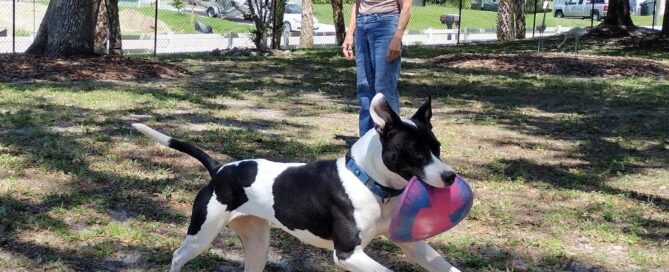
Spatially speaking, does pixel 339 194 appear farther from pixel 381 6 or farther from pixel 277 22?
pixel 277 22

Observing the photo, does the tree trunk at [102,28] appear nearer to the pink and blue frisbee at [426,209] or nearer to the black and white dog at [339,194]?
the black and white dog at [339,194]

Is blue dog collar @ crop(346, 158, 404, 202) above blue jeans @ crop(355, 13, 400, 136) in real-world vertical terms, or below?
below

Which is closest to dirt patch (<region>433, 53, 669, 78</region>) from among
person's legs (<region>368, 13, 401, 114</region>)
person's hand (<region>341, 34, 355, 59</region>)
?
person's hand (<region>341, 34, 355, 59</region>)

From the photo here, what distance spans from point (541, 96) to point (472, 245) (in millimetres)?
6749

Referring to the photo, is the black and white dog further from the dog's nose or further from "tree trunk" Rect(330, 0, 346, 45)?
"tree trunk" Rect(330, 0, 346, 45)

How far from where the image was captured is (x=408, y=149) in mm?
3070

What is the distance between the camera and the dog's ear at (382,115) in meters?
3.10

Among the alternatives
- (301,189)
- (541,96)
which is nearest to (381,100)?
(301,189)

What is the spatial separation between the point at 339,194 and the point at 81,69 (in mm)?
8938

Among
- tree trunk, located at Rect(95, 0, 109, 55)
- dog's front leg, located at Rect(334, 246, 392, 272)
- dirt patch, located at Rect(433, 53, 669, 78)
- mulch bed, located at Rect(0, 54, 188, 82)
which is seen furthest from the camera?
tree trunk, located at Rect(95, 0, 109, 55)

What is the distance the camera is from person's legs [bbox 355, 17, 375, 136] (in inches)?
236

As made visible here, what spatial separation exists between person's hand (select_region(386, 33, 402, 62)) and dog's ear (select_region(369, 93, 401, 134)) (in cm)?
265

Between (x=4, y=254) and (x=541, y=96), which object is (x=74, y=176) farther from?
(x=541, y=96)

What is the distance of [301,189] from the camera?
3395 mm
